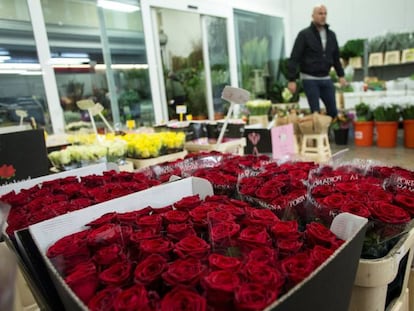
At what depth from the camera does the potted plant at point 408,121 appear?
161 inches

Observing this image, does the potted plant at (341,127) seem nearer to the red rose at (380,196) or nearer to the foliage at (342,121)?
the foliage at (342,121)

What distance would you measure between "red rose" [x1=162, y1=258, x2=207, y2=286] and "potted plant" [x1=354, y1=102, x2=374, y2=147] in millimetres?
4678

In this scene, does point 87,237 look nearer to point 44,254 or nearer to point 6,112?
point 44,254

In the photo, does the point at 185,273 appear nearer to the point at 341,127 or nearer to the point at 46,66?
the point at 46,66

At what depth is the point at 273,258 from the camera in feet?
1.84

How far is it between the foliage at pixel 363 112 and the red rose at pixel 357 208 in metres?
4.31

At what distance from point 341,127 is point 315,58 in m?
1.53

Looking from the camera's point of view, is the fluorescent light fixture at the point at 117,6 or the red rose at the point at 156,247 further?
the fluorescent light fixture at the point at 117,6

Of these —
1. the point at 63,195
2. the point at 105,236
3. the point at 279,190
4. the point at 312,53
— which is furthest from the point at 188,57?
the point at 105,236

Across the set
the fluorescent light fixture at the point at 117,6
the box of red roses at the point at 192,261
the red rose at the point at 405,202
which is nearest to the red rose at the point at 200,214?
the box of red roses at the point at 192,261

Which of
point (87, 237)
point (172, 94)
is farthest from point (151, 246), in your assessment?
point (172, 94)

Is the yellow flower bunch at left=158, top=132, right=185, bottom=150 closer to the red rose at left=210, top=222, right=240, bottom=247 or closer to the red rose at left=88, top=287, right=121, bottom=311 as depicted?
the red rose at left=210, top=222, right=240, bottom=247

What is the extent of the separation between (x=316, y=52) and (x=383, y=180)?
3193 millimetres

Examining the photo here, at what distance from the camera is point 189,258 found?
1.86 ft
